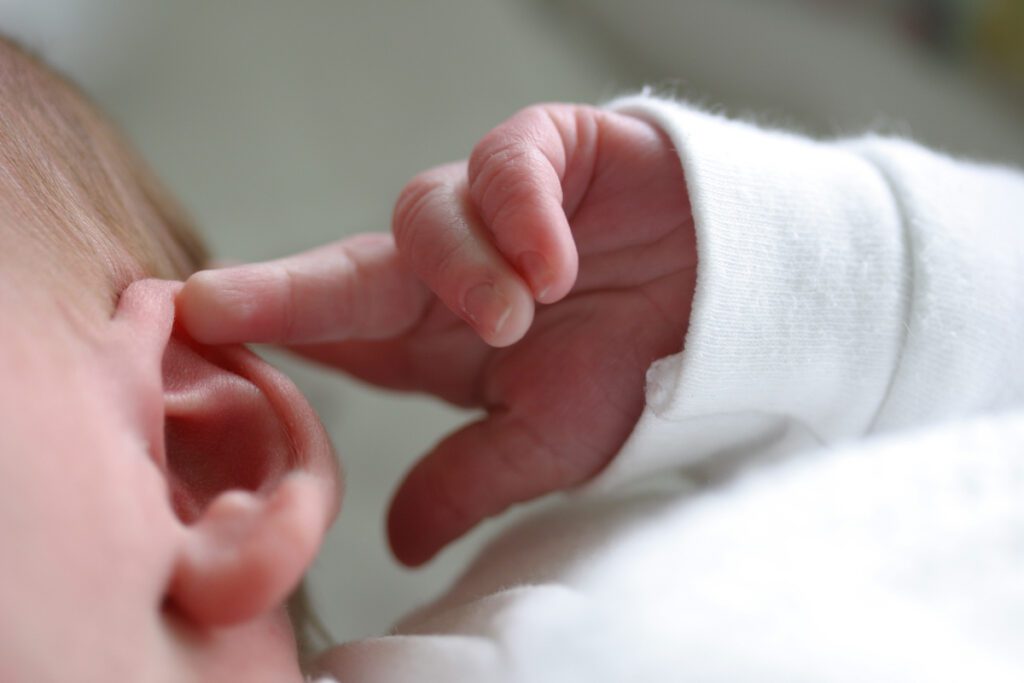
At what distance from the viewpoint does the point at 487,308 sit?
1.62ft

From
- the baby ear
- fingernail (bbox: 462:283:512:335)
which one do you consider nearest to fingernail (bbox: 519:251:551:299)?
fingernail (bbox: 462:283:512:335)

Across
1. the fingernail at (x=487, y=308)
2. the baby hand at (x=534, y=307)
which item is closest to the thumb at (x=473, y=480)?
the baby hand at (x=534, y=307)

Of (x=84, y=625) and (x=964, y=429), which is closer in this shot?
(x=84, y=625)

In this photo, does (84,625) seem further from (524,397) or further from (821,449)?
(821,449)

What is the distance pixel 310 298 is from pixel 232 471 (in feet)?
0.48

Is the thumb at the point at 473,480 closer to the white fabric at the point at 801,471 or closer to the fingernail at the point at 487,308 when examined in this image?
the white fabric at the point at 801,471

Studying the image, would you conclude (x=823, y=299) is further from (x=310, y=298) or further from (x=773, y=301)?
(x=310, y=298)

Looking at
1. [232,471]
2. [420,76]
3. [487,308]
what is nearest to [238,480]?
[232,471]

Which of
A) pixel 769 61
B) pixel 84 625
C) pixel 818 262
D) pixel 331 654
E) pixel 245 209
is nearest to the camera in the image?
pixel 84 625

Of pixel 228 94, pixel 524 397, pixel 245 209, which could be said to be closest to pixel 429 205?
pixel 524 397

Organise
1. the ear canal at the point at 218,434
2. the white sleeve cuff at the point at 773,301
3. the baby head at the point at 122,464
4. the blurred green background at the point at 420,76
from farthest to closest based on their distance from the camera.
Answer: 1. the blurred green background at the point at 420,76
2. the white sleeve cuff at the point at 773,301
3. the ear canal at the point at 218,434
4. the baby head at the point at 122,464

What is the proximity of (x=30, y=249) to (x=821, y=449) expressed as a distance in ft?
1.57

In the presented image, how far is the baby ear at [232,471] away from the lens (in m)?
0.39

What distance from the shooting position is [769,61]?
1.20 metres
